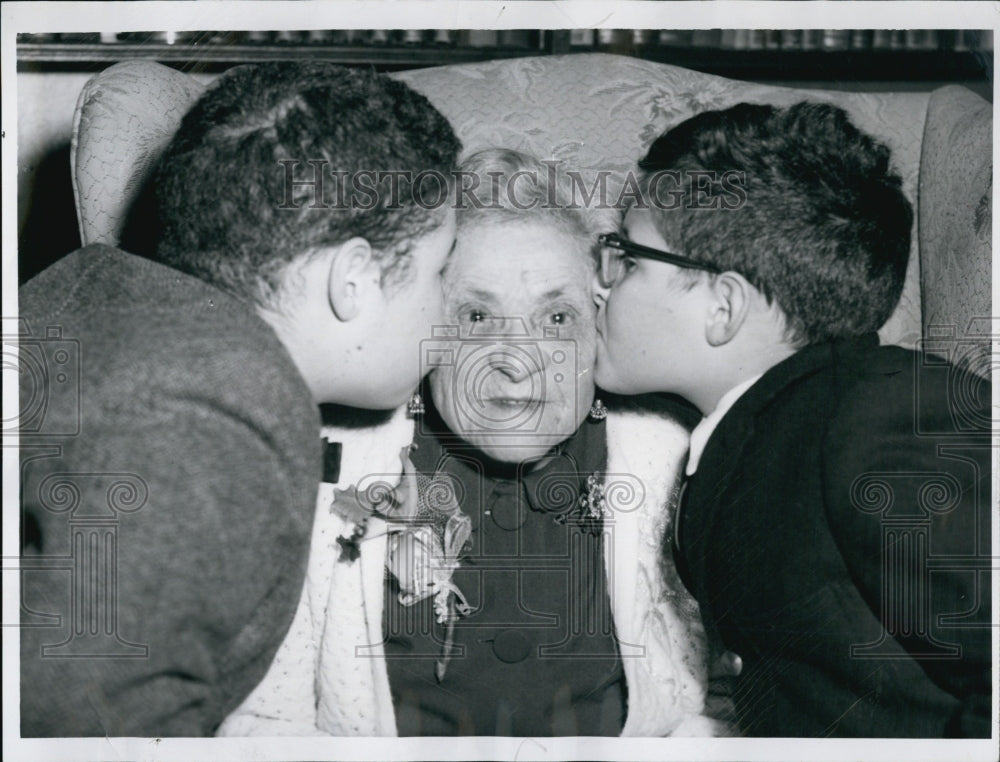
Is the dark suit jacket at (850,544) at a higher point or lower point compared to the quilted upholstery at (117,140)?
lower

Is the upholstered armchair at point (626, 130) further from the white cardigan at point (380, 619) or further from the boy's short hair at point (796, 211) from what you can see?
the white cardigan at point (380, 619)

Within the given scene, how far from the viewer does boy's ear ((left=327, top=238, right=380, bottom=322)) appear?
1498 millimetres

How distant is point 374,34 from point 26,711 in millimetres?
1148

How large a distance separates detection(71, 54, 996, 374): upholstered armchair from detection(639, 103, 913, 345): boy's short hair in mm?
29

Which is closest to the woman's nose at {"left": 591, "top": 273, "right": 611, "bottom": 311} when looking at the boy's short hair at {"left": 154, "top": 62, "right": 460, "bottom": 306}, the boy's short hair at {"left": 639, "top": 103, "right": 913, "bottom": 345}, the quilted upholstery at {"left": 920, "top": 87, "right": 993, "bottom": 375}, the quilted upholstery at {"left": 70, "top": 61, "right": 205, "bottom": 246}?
the boy's short hair at {"left": 639, "top": 103, "right": 913, "bottom": 345}

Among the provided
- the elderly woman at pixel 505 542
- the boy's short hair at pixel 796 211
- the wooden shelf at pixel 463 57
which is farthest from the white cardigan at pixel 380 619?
the wooden shelf at pixel 463 57

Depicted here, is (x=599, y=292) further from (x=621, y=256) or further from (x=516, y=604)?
(x=516, y=604)

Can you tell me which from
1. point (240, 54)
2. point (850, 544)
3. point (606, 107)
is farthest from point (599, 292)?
point (240, 54)

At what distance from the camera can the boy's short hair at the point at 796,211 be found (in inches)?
60.2

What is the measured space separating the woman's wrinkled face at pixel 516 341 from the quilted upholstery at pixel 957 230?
53 cm

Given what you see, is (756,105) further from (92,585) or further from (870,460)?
(92,585)

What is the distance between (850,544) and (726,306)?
399mm

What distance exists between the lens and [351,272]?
1501 millimetres

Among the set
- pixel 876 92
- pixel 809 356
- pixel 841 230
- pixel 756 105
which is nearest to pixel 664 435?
pixel 809 356
